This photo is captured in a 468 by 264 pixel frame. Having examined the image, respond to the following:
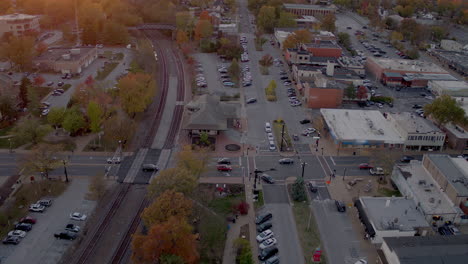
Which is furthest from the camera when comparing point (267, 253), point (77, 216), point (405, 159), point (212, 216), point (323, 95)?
point (323, 95)

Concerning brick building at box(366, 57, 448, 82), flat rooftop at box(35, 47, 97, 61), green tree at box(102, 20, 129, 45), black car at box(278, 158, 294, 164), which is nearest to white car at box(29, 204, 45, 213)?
black car at box(278, 158, 294, 164)

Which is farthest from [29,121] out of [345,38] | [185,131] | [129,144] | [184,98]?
[345,38]

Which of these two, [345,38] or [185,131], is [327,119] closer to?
[185,131]

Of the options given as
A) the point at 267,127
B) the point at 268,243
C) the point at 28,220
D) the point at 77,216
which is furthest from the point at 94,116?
the point at 268,243

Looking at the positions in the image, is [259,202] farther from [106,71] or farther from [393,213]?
[106,71]

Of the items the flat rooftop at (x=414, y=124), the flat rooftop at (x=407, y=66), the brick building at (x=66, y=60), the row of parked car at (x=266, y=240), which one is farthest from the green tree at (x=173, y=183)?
the flat rooftop at (x=407, y=66)

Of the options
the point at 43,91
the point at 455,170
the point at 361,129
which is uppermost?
the point at 455,170

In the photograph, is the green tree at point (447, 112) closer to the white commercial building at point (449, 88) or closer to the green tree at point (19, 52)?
the white commercial building at point (449, 88)
